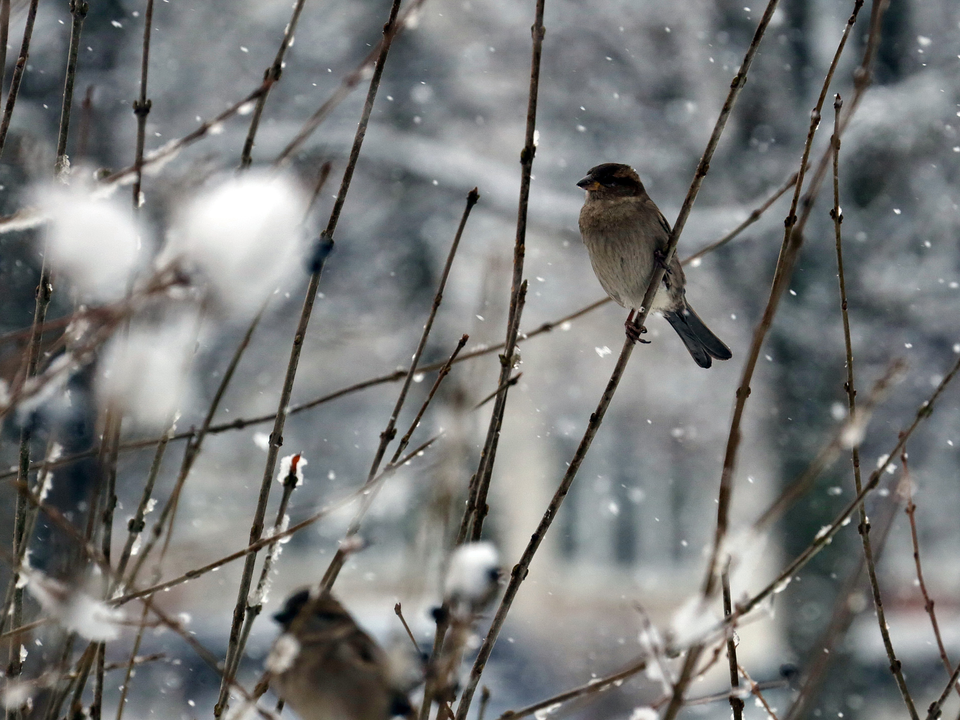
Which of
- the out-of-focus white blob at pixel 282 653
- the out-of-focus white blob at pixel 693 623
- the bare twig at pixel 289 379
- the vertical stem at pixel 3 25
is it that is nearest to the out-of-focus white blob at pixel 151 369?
the bare twig at pixel 289 379

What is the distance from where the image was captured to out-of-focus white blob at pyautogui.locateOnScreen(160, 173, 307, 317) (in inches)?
30.2

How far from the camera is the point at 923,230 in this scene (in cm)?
653

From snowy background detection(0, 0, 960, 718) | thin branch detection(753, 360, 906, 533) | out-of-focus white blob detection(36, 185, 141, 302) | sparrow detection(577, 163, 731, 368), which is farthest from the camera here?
snowy background detection(0, 0, 960, 718)

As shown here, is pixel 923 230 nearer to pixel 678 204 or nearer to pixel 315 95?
pixel 678 204

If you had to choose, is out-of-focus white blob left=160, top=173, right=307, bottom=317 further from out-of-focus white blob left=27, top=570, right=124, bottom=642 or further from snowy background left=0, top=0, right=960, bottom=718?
snowy background left=0, top=0, right=960, bottom=718

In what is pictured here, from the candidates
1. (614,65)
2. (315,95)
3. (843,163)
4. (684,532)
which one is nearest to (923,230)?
(843,163)

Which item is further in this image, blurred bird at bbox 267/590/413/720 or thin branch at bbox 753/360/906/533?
blurred bird at bbox 267/590/413/720

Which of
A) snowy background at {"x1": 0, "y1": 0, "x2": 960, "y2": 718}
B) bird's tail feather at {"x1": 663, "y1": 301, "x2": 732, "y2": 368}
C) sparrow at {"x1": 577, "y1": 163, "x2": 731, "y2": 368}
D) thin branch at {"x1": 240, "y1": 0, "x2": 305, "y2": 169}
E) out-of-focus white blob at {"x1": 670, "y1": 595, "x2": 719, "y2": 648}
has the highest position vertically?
snowy background at {"x1": 0, "y1": 0, "x2": 960, "y2": 718}

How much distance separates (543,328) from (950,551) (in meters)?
9.98

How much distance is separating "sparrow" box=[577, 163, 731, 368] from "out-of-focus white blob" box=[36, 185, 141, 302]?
1.78 metres

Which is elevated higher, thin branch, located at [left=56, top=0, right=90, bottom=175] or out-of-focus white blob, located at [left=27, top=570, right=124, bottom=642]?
thin branch, located at [left=56, top=0, right=90, bottom=175]

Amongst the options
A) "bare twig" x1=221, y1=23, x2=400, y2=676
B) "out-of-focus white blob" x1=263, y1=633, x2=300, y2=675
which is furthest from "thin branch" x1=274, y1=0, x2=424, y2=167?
"out-of-focus white blob" x1=263, y1=633, x2=300, y2=675

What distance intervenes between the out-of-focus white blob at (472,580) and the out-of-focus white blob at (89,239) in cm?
45

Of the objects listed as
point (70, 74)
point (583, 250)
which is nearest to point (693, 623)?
point (70, 74)
